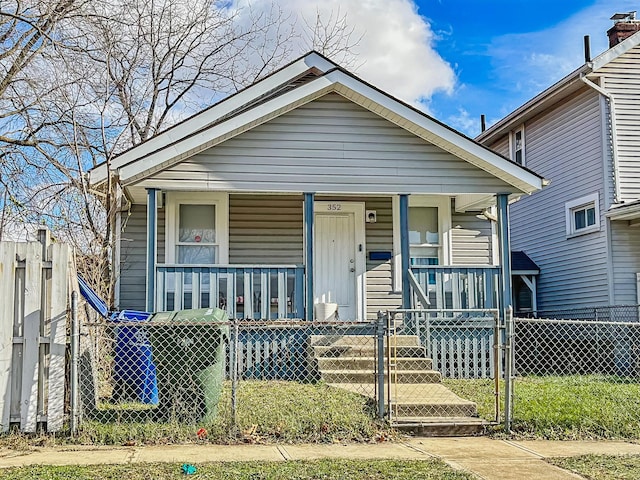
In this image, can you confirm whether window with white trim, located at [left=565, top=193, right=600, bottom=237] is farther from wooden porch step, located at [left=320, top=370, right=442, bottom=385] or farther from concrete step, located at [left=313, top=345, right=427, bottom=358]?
wooden porch step, located at [left=320, top=370, right=442, bottom=385]

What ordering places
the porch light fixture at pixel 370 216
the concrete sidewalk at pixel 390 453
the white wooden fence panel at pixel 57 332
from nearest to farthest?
the concrete sidewalk at pixel 390 453
the white wooden fence panel at pixel 57 332
the porch light fixture at pixel 370 216

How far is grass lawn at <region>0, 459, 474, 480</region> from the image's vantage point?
540 cm

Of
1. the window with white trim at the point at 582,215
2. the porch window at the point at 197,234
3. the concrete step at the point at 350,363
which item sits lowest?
the concrete step at the point at 350,363

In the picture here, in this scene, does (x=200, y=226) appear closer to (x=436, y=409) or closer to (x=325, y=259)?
(x=325, y=259)

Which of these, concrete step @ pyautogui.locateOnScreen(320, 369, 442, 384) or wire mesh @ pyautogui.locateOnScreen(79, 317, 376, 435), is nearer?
wire mesh @ pyautogui.locateOnScreen(79, 317, 376, 435)

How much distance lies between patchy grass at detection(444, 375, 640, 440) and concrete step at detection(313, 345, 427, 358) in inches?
26.3

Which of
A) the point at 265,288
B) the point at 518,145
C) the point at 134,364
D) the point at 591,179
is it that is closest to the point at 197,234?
the point at 265,288

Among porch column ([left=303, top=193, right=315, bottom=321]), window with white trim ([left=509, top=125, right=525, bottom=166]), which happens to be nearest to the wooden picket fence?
porch column ([left=303, top=193, right=315, bottom=321])

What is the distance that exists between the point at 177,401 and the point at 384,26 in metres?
17.1

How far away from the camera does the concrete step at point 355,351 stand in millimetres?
10328

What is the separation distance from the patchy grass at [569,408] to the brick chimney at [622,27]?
10817mm

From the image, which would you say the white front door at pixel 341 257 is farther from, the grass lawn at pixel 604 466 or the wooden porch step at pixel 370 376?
the grass lawn at pixel 604 466

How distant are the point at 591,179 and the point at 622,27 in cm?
444

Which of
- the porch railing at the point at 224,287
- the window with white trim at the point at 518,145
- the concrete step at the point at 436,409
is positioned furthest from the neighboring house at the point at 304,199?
the window with white trim at the point at 518,145
